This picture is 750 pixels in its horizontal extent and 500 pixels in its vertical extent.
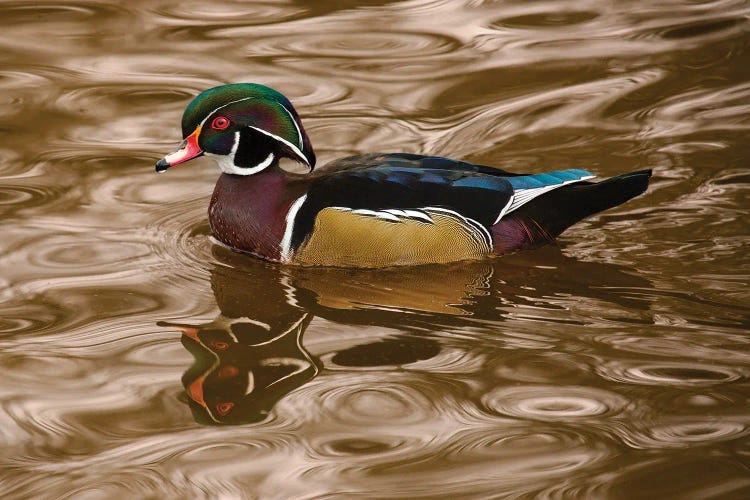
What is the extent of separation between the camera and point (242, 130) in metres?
7.20

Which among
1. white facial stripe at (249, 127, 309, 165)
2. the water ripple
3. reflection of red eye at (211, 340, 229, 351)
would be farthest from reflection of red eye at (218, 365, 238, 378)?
white facial stripe at (249, 127, 309, 165)

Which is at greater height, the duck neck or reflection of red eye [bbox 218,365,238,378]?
the duck neck

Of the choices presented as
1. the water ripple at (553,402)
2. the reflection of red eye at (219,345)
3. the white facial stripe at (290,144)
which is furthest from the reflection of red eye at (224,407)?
the white facial stripe at (290,144)

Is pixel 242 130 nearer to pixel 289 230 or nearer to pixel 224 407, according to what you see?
pixel 289 230

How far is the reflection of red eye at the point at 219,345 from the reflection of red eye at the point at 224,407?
1.97 feet

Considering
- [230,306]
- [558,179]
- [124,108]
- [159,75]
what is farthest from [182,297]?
→ [159,75]

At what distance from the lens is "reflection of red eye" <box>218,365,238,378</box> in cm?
577

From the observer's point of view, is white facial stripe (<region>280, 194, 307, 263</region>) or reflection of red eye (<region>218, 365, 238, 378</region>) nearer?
reflection of red eye (<region>218, 365, 238, 378</region>)

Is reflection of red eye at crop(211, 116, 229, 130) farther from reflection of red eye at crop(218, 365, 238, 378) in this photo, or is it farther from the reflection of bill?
reflection of red eye at crop(218, 365, 238, 378)

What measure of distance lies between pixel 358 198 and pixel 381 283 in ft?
1.67

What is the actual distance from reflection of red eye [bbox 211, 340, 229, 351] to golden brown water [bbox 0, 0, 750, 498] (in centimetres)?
3

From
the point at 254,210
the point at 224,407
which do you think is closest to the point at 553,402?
the point at 224,407

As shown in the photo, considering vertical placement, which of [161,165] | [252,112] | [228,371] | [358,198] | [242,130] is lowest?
[228,371]

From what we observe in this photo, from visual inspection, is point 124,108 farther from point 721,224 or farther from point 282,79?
point 721,224
